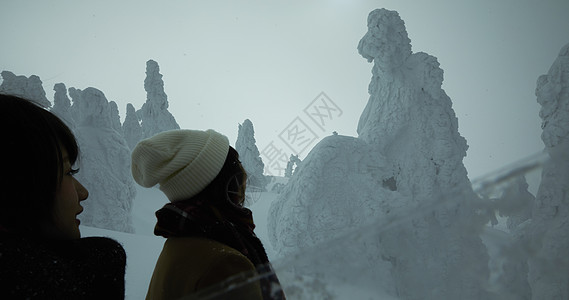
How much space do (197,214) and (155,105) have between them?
28.8 meters

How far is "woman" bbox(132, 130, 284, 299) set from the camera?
0.89 meters

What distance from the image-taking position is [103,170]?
484 inches

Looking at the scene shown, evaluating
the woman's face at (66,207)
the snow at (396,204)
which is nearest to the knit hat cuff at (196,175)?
the woman's face at (66,207)

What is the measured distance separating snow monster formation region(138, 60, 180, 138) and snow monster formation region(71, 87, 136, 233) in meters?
12.0

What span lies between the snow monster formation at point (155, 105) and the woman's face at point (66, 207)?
27590mm

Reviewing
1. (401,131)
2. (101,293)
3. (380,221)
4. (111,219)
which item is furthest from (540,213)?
(111,219)

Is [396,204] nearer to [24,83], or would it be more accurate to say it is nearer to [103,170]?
[103,170]

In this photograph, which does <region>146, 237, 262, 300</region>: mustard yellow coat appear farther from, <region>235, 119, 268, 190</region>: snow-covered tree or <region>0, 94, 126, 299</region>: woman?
<region>235, 119, 268, 190</region>: snow-covered tree

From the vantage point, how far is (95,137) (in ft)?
44.7

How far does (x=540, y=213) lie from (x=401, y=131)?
310 inches

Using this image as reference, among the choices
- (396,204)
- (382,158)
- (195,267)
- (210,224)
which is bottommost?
(195,267)

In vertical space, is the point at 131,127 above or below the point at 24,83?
above

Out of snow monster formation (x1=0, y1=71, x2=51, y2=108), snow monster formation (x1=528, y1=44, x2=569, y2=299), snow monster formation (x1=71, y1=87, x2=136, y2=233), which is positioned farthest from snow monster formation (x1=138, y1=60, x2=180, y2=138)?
snow monster formation (x1=528, y1=44, x2=569, y2=299)

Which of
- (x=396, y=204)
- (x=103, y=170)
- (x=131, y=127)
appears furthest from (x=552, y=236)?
(x=131, y=127)
